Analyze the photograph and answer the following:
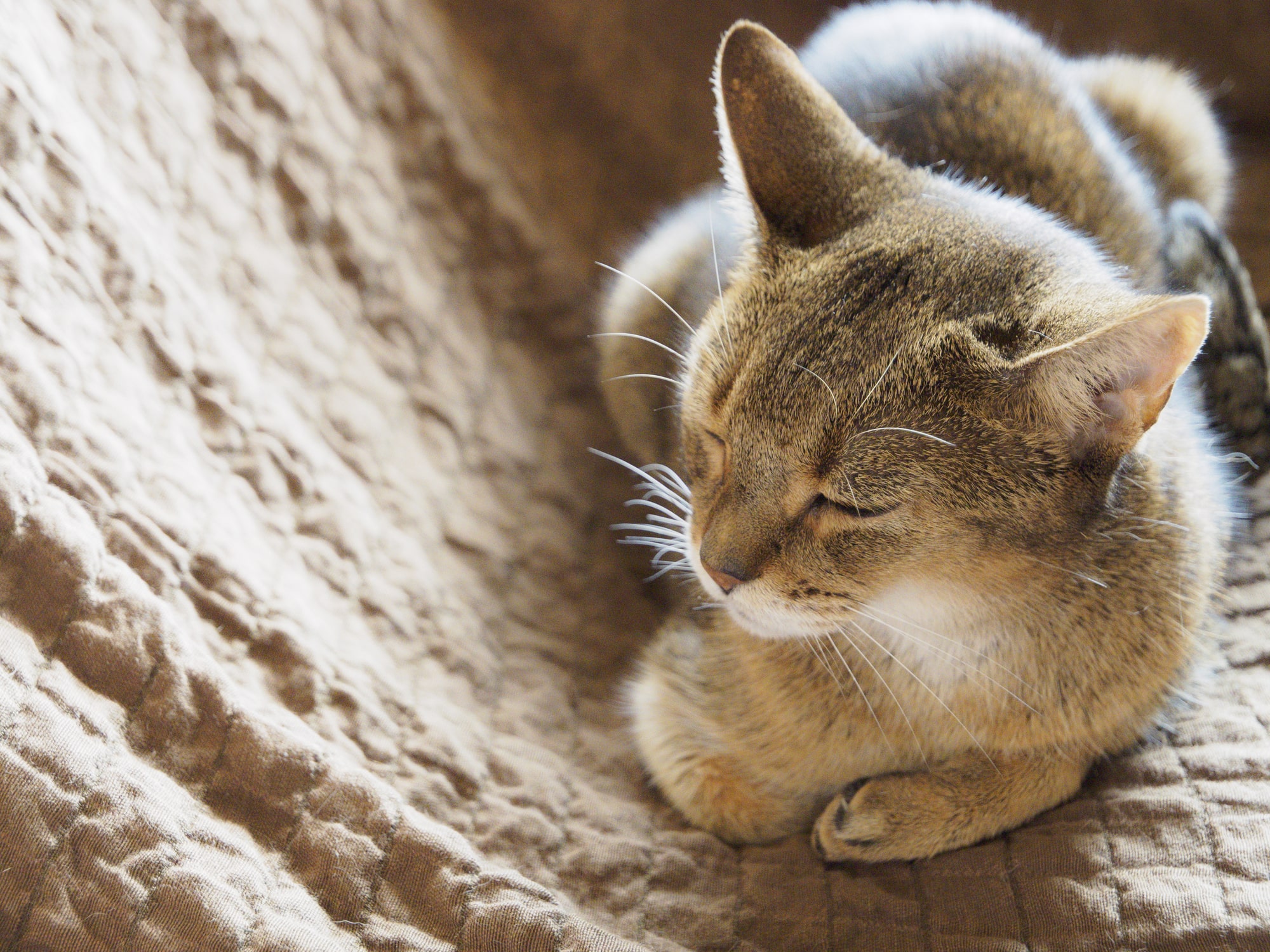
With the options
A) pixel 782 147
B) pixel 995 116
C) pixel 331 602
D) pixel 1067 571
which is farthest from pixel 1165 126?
pixel 331 602

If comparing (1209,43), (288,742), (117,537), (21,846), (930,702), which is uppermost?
(117,537)

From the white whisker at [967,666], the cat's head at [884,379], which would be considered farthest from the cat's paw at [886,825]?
the cat's head at [884,379]

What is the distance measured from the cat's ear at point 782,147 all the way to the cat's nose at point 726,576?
0.45 metres

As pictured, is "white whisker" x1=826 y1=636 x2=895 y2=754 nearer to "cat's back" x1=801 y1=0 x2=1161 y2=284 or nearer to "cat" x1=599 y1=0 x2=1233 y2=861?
"cat" x1=599 y1=0 x2=1233 y2=861

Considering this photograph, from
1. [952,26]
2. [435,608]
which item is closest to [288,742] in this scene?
[435,608]

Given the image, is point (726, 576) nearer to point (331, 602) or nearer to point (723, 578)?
point (723, 578)

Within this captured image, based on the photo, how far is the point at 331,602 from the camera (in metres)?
1.55

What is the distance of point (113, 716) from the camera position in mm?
1168

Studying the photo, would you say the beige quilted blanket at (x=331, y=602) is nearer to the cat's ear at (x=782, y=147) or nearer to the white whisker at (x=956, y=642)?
the white whisker at (x=956, y=642)

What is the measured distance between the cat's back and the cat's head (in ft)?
0.96

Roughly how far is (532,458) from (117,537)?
3.11 feet

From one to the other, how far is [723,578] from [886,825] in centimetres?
44

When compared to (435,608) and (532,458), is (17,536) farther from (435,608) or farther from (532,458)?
(532,458)

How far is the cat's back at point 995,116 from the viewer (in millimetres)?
1635
